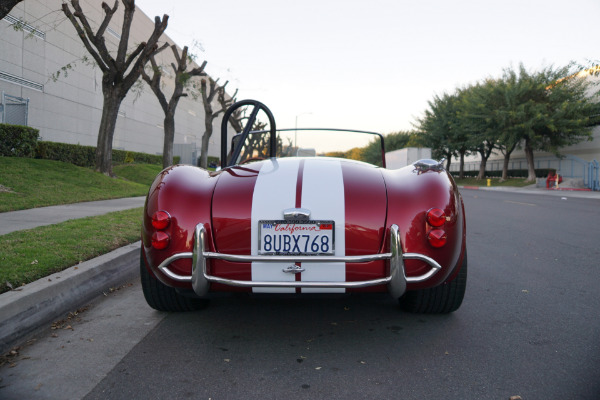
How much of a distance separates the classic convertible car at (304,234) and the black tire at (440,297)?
0.69ft

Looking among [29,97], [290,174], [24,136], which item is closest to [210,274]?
[290,174]

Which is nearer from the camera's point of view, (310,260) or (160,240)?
(310,260)

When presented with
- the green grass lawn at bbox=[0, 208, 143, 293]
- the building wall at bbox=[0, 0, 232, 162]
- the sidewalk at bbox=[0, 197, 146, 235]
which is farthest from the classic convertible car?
the building wall at bbox=[0, 0, 232, 162]

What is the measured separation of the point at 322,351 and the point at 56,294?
6.37ft

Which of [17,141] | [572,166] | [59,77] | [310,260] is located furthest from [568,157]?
[310,260]

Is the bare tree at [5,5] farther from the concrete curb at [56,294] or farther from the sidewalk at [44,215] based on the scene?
the concrete curb at [56,294]

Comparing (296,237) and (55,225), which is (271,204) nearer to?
(296,237)

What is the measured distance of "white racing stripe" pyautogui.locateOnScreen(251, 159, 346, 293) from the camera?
2.43 m

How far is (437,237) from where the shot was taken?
2.51 metres

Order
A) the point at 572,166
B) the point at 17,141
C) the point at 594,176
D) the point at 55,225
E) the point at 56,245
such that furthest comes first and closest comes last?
the point at 572,166
the point at 594,176
the point at 17,141
the point at 55,225
the point at 56,245

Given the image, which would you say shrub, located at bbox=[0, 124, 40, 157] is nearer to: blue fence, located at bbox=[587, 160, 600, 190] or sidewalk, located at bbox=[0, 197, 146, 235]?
sidewalk, located at bbox=[0, 197, 146, 235]

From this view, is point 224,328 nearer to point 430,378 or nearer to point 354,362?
point 354,362

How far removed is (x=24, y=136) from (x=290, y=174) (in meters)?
13.2

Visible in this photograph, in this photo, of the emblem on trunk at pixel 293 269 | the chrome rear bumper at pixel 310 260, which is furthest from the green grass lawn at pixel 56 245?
the emblem on trunk at pixel 293 269
